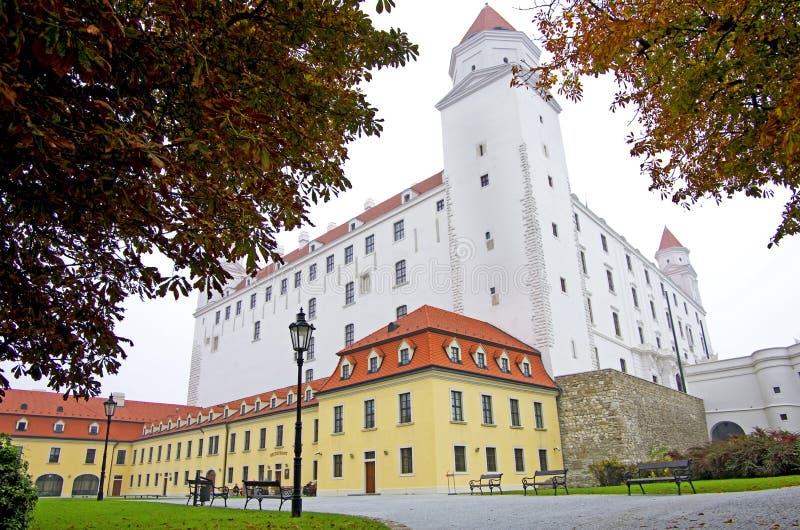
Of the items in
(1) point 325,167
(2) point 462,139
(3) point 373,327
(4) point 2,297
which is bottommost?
(4) point 2,297

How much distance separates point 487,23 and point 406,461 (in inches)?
1207

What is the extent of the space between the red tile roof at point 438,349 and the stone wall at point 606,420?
1655 millimetres

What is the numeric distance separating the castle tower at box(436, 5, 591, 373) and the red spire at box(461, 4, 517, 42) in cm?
10

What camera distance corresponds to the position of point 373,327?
3953 centimetres

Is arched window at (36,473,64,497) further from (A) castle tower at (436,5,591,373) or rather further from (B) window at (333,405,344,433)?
(A) castle tower at (436,5,591,373)

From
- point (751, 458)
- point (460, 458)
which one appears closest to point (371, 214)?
point (460, 458)

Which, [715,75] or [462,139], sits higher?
[462,139]

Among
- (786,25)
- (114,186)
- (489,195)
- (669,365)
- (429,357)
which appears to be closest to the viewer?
(114,186)

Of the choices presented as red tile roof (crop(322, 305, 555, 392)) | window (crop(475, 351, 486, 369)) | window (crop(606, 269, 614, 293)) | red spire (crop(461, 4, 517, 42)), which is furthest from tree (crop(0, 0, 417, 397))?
window (crop(606, 269, 614, 293))

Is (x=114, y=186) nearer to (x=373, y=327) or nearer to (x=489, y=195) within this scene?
(x=489, y=195)

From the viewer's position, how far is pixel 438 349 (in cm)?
2494

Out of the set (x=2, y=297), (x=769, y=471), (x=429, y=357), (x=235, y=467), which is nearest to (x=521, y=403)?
(x=429, y=357)

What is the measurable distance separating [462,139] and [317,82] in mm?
Answer: 31622

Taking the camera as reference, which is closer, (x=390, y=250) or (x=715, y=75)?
(x=715, y=75)
